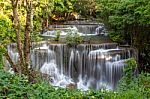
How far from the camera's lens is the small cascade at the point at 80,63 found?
1353cm

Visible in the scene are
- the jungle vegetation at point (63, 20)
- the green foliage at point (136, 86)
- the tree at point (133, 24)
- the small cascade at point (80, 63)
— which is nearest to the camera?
the jungle vegetation at point (63, 20)

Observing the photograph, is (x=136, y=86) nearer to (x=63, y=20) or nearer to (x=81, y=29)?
(x=81, y=29)

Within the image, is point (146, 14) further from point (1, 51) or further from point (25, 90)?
point (25, 90)

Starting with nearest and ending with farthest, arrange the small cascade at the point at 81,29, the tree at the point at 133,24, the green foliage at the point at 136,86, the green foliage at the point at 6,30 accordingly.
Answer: the green foliage at the point at 136,86 < the tree at the point at 133,24 < the green foliage at the point at 6,30 < the small cascade at the point at 81,29

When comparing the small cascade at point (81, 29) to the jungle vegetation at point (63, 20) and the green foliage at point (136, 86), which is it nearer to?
the jungle vegetation at point (63, 20)

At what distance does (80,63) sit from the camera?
13961mm

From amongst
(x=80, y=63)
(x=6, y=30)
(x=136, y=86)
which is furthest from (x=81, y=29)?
(x=136, y=86)

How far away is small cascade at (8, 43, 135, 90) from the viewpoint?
13531 millimetres

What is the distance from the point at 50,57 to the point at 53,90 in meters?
9.57

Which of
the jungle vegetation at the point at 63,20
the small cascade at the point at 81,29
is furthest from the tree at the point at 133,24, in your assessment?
the small cascade at the point at 81,29

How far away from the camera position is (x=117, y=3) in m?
14.7

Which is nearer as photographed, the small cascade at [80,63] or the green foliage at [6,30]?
the small cascade at [80,63]

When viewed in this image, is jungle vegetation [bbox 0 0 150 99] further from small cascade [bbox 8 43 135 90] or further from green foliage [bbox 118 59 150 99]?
small cascade [bbox 8 43 135 90]

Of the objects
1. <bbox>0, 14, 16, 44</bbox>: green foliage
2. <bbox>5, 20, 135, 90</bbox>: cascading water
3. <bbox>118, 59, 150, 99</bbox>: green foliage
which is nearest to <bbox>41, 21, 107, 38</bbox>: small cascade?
<bbox>0, 14, 16, 44</bbox>: green foliage
